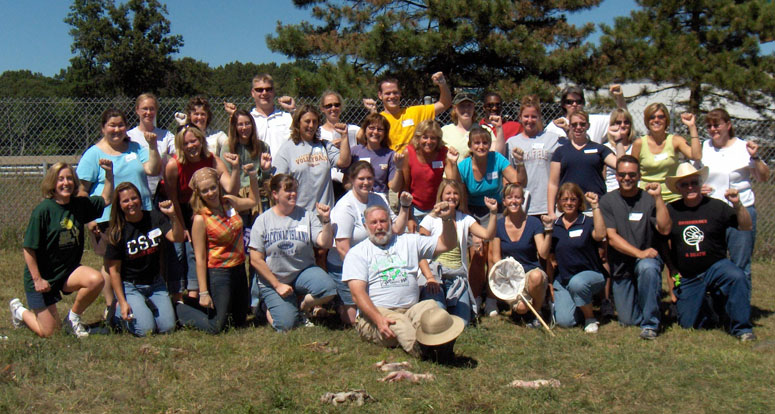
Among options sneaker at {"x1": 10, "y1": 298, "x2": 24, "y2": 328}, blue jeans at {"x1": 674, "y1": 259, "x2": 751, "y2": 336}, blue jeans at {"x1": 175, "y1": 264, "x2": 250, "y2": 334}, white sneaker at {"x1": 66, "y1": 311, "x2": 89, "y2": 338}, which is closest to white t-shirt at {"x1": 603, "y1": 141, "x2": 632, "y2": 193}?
blue jeans at {"x1": 674, "y1": 259, "x2": 751, "y2": 336}

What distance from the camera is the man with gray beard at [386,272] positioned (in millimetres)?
5062

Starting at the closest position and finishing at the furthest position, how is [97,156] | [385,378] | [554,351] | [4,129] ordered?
[385,378], [554,351], [97,156], [4,129]

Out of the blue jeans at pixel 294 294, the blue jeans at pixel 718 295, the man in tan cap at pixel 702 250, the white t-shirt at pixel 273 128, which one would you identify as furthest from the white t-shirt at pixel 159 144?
the blue jeans at pixel 718 295

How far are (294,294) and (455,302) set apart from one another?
4.45 ft

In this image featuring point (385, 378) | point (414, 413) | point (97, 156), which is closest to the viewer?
point (414, 413)

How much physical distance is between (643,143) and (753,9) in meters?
12.2

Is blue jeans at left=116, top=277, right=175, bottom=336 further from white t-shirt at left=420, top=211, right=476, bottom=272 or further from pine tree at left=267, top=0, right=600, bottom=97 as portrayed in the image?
pine tree at left=267, top=0, right=600, bottom=97

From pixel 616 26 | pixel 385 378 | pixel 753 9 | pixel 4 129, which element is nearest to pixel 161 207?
pixel 385 378

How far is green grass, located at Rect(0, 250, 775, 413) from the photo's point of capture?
405 centimetres

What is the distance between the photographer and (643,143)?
20.9ft

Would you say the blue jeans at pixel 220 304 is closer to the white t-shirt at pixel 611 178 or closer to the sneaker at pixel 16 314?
the sneaker at pixel 16 314

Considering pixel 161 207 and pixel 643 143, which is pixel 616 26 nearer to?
pixel 643 143

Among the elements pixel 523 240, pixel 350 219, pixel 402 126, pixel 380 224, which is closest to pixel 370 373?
pixel 380 224

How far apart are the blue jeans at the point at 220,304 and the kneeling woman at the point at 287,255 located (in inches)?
7.1
